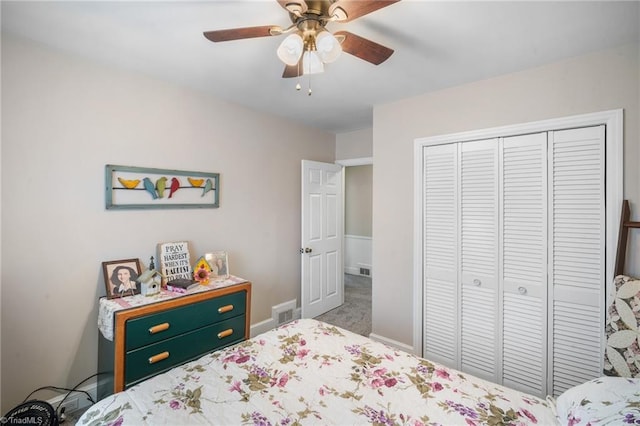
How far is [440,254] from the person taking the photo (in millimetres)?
2652

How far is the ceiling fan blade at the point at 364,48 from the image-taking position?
1.43m

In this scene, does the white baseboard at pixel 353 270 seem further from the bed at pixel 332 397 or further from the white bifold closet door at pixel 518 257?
the bed at pixel 332 397

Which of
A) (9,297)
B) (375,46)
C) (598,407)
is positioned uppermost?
(375,46)

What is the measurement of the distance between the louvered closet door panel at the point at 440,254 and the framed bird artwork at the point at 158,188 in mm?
2017

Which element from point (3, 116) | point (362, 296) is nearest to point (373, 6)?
point (3, 116)

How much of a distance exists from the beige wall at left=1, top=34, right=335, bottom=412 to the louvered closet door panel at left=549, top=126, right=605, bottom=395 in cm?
279

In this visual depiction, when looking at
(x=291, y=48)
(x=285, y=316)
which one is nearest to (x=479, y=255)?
(x=291, y=48)

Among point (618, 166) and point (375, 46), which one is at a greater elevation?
point (375, 46)

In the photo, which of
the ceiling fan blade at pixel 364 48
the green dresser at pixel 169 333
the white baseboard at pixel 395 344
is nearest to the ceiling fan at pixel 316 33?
the ceiling fan blade at pixel 364 48

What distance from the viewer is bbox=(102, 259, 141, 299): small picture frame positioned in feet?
7.04

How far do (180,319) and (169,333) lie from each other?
0.36ft

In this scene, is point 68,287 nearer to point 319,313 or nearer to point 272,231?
point 272,231

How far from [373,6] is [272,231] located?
2560mm

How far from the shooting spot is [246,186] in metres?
3.15
